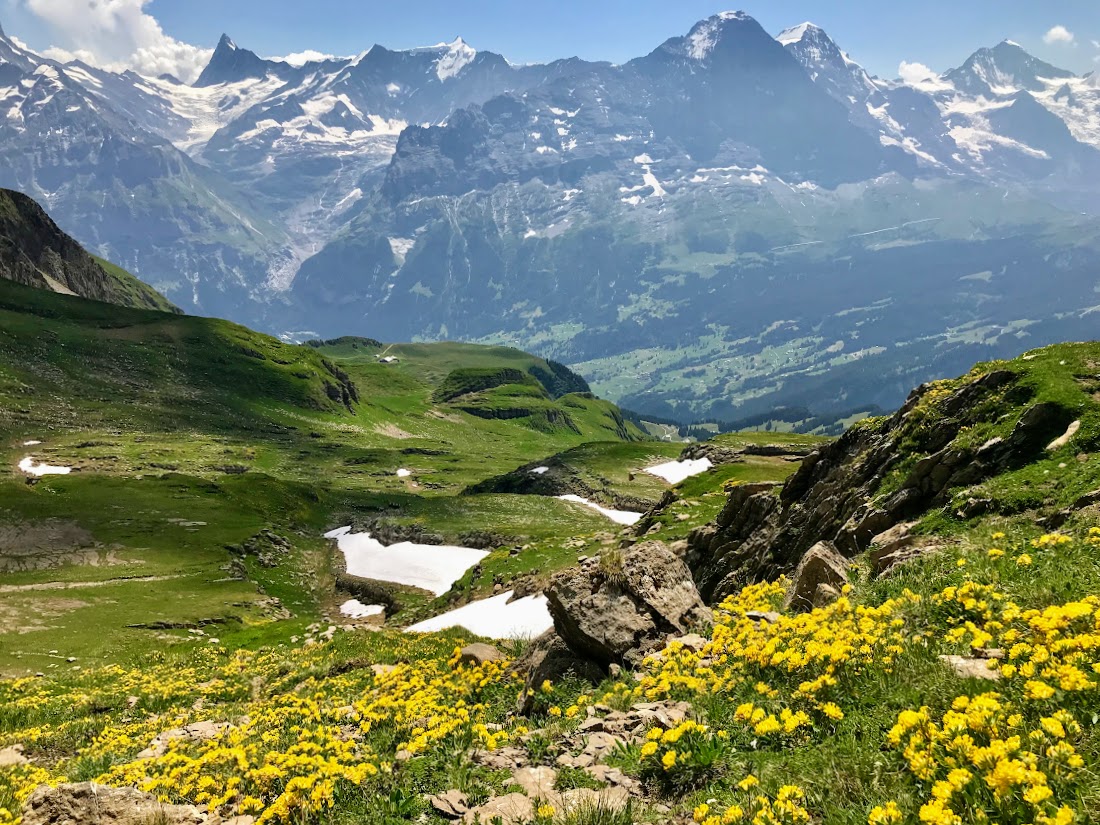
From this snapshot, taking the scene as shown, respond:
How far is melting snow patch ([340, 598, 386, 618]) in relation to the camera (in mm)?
59281

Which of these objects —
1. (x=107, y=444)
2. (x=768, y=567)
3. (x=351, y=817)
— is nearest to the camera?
(x=351, y=817)

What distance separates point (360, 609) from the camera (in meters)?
61.3

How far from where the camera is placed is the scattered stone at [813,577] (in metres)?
14.3

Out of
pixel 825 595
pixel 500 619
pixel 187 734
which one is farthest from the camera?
pixel 500 619

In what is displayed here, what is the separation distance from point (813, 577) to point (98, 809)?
13.8 m

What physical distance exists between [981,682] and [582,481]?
384 feet

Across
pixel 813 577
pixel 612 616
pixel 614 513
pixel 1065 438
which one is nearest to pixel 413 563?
pixel 614 513

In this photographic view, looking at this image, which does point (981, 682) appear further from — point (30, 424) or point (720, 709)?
point (30, 424)

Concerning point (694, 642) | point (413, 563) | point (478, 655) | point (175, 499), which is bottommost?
point (413, 563)

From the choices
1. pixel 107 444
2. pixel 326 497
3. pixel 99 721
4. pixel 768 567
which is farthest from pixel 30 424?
pixel 768 567

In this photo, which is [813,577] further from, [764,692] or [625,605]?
[764,692]

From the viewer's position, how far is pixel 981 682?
7.30 m

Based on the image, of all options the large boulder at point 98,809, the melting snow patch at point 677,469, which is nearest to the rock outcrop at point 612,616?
the large boulder at point 98,809

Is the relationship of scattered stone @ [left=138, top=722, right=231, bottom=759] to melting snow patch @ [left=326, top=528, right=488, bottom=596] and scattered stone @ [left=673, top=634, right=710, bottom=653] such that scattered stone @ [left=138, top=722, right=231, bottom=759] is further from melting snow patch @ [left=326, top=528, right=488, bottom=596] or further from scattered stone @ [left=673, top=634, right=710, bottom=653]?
melting snow patch @ [left=326, top=528, right=488, bottom=596]
